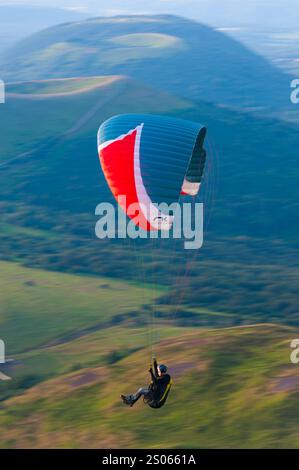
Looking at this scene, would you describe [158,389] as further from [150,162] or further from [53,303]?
[53,303]

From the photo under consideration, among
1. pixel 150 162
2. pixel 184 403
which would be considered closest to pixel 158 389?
pixel 150 162

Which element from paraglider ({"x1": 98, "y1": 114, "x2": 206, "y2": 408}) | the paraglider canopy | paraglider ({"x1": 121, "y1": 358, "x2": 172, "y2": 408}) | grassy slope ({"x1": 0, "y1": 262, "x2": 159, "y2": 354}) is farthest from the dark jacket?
grassy slope ({"x1": 0, "y1": 262, "x2": 159, "y2": 354})

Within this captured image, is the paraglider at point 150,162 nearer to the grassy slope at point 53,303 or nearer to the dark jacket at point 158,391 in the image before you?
the dark jacket at point 158,391
